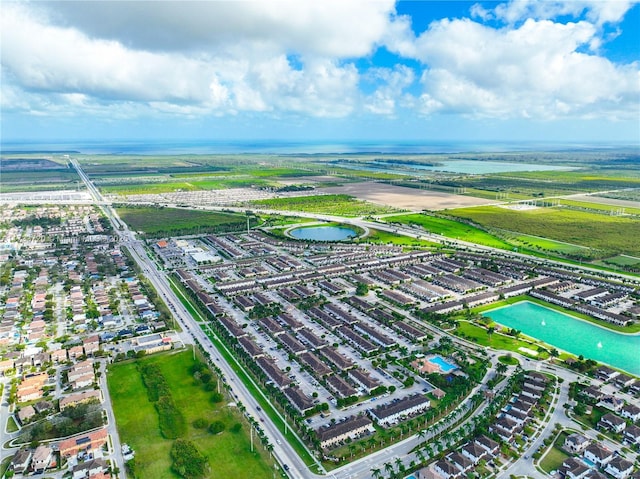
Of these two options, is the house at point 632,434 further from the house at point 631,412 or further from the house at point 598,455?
the house at point 598,455

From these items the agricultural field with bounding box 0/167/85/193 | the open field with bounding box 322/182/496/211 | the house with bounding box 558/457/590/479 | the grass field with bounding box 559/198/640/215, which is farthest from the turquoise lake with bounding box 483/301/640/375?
the agricultural field with bounding box 0/167/85/193

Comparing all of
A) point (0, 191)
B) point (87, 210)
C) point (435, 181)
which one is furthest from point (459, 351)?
point (0, 191)

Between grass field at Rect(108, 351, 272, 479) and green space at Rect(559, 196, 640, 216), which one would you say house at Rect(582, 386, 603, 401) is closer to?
grass field at Rect(108, 351, 272, 479)

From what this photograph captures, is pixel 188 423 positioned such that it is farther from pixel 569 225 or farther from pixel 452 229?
pixel 569 225

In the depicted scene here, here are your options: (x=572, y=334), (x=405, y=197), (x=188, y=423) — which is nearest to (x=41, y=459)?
(x=188, y=423)

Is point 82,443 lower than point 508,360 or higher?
lower

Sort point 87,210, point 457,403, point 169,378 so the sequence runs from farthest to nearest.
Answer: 1. point 87,210
2. point 169,378
3. point 457,403

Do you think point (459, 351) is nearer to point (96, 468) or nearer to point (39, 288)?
point (96, 468)
